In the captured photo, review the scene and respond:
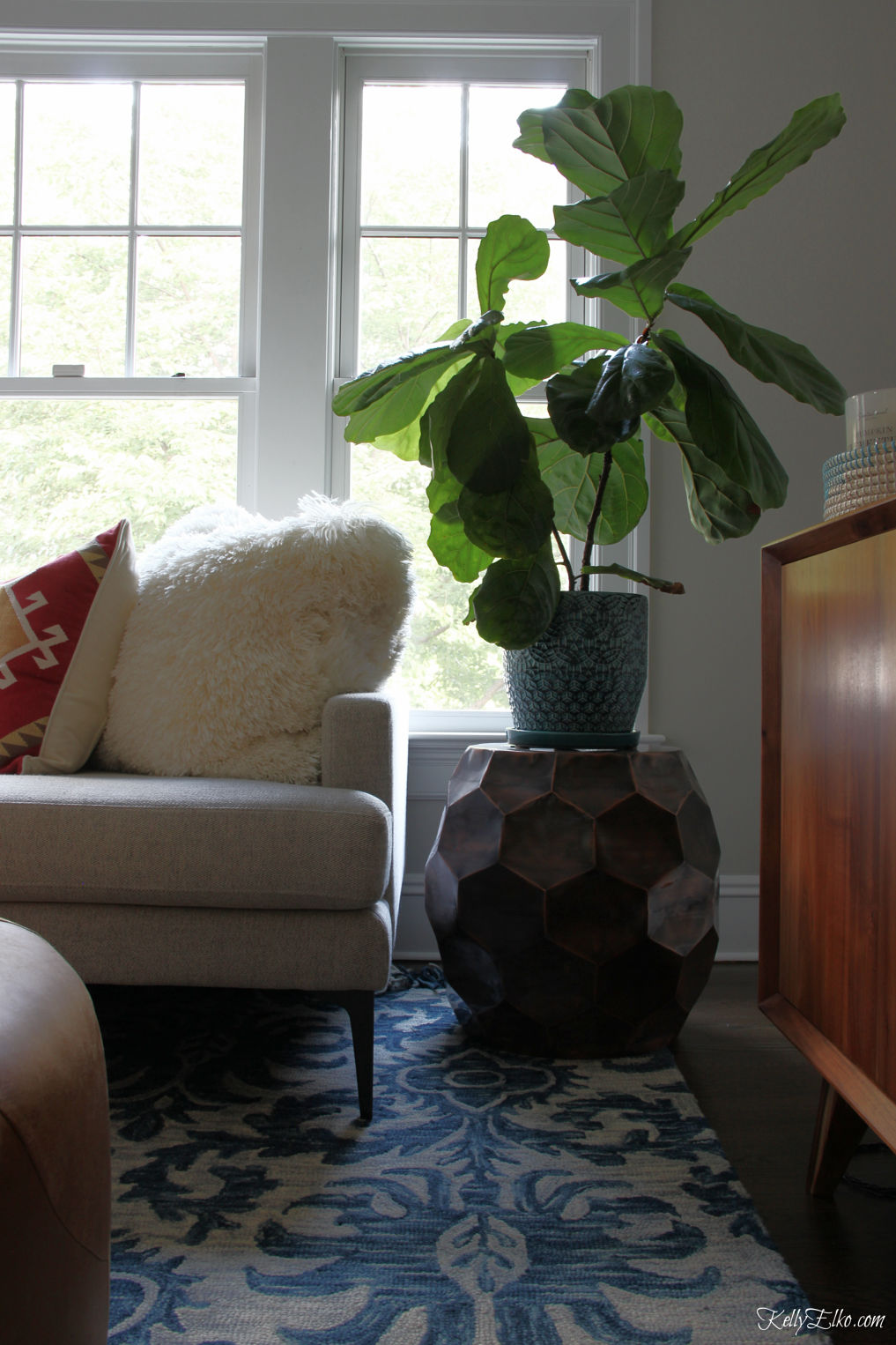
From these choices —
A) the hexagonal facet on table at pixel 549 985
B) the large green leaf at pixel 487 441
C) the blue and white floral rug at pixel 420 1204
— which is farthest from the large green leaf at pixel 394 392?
the blue and white floral rug at pixel 420 1204

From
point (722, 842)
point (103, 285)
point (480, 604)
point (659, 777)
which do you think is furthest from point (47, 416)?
point (722, 842)

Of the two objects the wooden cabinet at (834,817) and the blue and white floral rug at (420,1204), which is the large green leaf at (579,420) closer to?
the wooden cabinet at (834,817)

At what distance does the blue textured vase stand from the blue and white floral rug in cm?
60

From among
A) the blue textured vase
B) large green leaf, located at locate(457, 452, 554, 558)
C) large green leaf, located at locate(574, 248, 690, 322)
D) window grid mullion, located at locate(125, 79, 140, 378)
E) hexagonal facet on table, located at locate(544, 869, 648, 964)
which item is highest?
window grid mullion, located at locate(125, 79, 140, 378)

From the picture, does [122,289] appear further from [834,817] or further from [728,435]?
[834,817]

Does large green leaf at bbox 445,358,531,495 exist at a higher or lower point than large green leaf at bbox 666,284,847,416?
lower

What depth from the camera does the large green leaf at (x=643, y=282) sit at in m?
1.57

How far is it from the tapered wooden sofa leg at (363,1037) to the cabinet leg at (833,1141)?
645mm

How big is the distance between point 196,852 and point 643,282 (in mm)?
1212

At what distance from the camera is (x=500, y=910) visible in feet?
5.63

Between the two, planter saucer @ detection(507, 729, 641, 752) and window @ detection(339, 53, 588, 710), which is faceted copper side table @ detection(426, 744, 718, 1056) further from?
window @ detection(339, 53, 588, 710)

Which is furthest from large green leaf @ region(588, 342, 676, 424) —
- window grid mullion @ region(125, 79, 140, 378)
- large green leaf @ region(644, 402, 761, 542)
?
window grid mullion @ region(125, 79, 140, 378)

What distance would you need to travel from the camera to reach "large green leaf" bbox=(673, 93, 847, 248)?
1598 millimetres

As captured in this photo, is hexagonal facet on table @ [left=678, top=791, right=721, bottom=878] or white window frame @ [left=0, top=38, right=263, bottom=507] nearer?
hexagonal facet on table @ [left=678, top=791, right=721, bottom=878]
